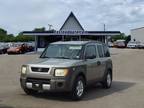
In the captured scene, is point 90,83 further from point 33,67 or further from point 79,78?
point 33,67

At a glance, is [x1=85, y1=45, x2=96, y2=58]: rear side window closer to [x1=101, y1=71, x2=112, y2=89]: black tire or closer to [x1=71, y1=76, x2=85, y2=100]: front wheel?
[x1=71, y1=76, x2=85, y2=100]: front wheel

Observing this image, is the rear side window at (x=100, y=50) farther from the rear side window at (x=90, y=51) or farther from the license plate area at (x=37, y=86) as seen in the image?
the license plate area at (x=37, y=86)

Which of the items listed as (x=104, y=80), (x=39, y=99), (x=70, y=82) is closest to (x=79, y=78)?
(x=70, y=82)

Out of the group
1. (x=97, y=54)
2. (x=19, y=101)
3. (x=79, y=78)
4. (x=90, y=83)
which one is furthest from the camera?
(x=97, y=54)

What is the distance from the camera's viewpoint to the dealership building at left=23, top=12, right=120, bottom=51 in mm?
51562

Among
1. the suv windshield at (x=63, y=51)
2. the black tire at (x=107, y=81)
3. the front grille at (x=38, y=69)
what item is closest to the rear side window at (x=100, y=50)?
the black tire at (x=107, y=81)

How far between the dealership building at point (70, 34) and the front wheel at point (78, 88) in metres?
39.2

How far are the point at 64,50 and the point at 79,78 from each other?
1.24m

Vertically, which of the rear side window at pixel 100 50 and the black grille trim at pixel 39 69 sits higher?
the rear side window at pixel 100 50

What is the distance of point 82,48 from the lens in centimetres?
1238

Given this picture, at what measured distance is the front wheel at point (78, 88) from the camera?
11.3 meters

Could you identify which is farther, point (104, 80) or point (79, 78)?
point (104, 80)

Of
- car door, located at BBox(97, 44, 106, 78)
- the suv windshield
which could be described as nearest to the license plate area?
the suv windshield

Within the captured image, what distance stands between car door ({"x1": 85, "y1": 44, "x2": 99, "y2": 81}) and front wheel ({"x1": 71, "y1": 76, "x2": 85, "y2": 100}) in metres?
0.65
